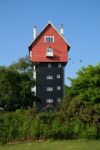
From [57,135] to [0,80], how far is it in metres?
28.0

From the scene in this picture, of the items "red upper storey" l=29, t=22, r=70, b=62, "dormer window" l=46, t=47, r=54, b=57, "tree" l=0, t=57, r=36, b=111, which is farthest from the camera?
"red upper storey" l=29, t=22, r=70, b=62

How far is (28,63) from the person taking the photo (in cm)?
5922

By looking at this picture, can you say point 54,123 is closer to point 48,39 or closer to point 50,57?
point 50,57

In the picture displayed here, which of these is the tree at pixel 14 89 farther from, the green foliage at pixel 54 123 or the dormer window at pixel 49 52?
the green foliage at pixel 54 123

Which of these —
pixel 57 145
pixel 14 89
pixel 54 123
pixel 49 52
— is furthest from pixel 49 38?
pixel 57 145

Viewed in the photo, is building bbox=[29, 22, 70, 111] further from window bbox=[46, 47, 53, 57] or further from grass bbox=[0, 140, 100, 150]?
grass bbox=[0, 140, 100, 150]

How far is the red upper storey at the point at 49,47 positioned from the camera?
248 ft

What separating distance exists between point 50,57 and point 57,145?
5508 centimetres

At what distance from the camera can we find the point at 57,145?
71.2 ft

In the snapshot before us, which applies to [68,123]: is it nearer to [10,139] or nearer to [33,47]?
[10,139]

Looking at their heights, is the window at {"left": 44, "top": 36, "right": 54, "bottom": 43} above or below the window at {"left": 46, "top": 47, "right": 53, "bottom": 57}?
above

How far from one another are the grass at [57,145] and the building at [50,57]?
2032 inches

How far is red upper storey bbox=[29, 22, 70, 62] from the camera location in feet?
248

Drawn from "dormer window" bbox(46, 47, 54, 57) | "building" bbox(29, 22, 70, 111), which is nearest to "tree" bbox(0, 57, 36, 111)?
"building" bbox(29, 22, 70, 111)
